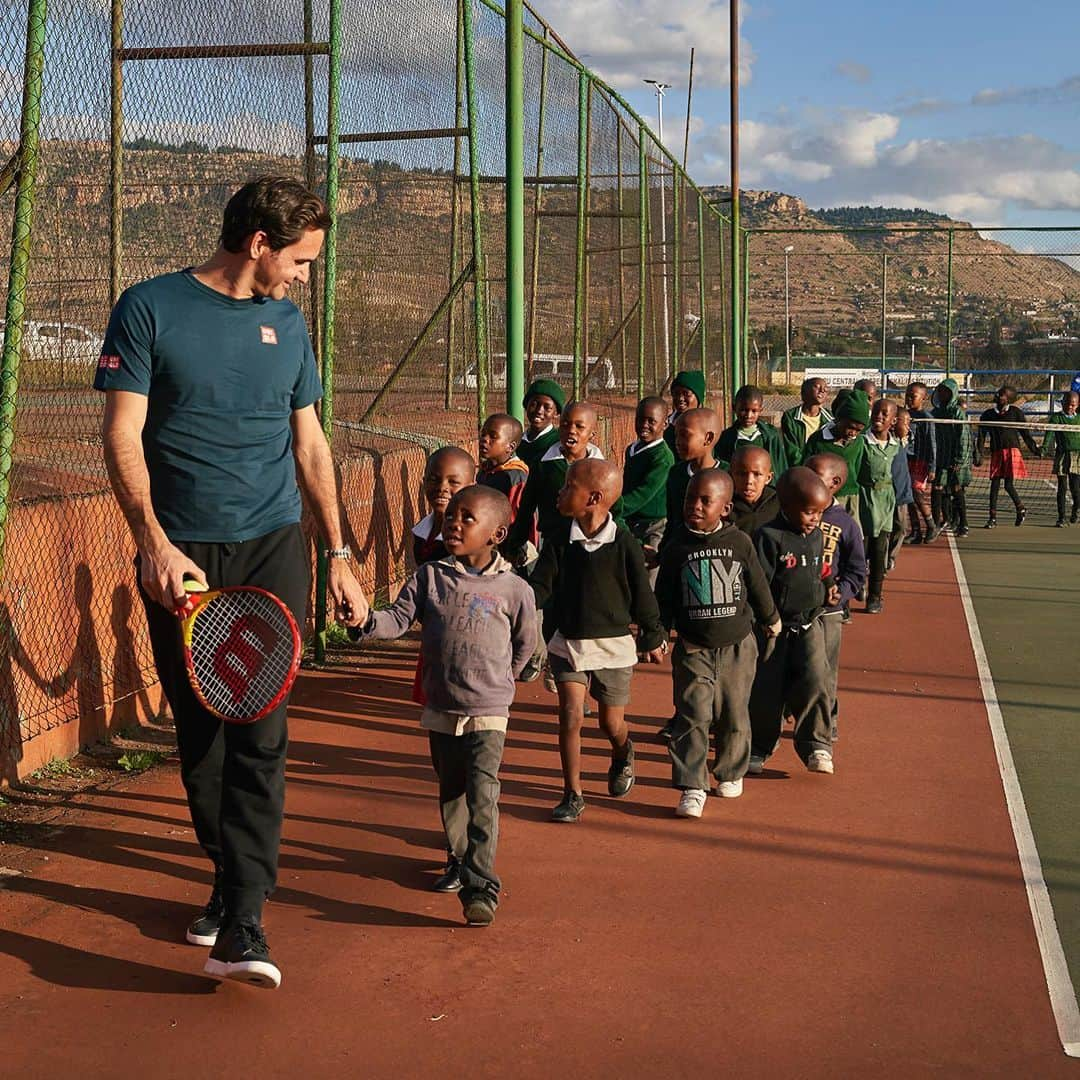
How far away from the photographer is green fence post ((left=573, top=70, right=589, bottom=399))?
14.8 metres

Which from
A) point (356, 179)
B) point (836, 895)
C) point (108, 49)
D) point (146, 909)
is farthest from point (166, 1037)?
point (356, 179)

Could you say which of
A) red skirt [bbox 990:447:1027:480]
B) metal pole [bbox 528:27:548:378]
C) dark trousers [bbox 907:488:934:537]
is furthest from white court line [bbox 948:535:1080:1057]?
red skirt [bbox 990:447:1027:480]

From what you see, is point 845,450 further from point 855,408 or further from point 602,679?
point 602,679

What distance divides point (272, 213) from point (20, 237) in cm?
185

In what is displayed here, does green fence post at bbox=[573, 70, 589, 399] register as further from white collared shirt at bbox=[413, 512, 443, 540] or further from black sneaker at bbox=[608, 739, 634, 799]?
black sneaker at bbox=[608, 739, 634, 799]

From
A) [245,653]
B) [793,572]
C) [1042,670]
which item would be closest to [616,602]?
[793,572]

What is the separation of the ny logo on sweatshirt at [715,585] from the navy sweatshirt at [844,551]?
1.11m

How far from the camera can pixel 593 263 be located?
17.2 metres

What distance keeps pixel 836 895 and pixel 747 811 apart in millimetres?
1184

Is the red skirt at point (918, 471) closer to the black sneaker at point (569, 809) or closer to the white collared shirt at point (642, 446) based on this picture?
the white collared shirt at point (642, 446)

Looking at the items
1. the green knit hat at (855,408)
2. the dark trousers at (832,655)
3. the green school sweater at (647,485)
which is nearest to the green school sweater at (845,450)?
the green knit hat at (855,408)

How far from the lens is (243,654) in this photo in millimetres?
4691

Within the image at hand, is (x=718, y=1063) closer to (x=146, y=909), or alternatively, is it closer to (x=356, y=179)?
(x=146, y=909)

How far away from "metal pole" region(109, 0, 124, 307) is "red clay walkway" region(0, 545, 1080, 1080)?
233cm
